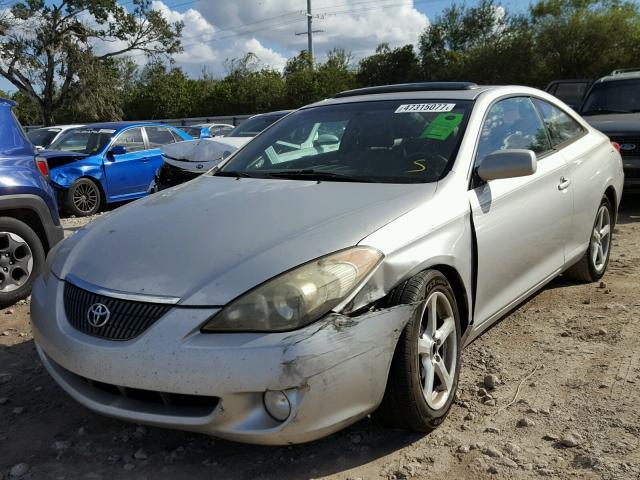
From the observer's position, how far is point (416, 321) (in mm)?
2568

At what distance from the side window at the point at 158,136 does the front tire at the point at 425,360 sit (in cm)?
897

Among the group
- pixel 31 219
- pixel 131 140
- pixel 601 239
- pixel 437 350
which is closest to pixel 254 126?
pixel 131 140

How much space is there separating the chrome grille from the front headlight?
0.80ft

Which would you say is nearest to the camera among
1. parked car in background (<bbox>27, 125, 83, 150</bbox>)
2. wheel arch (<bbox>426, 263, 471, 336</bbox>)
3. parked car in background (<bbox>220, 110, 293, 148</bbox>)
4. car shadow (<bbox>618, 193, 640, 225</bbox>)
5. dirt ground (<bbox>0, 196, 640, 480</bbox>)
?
dirt ground (<bbox>0, 196, 640, 480</bbox>)

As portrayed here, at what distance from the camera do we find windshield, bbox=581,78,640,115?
9211mm

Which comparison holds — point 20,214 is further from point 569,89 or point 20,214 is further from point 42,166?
point 569,89

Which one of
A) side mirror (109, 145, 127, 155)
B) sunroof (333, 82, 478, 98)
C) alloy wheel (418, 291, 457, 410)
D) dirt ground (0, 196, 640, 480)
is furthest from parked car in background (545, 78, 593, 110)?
alloy wheel (418, 291, 457, 410)

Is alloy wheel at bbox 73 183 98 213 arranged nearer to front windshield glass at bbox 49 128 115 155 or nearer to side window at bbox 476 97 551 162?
front windshield glass at bbox 49 128 115 155

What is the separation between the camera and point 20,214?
4977mm

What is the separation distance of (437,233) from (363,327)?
694 mm

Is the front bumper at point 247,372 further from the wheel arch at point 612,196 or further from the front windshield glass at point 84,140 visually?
the front windshield glass at point 84,140

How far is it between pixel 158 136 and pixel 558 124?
8.18 meters

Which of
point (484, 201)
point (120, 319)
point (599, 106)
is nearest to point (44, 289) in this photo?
point (120, 319)

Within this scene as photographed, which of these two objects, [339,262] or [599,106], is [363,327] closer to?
[339,262]
